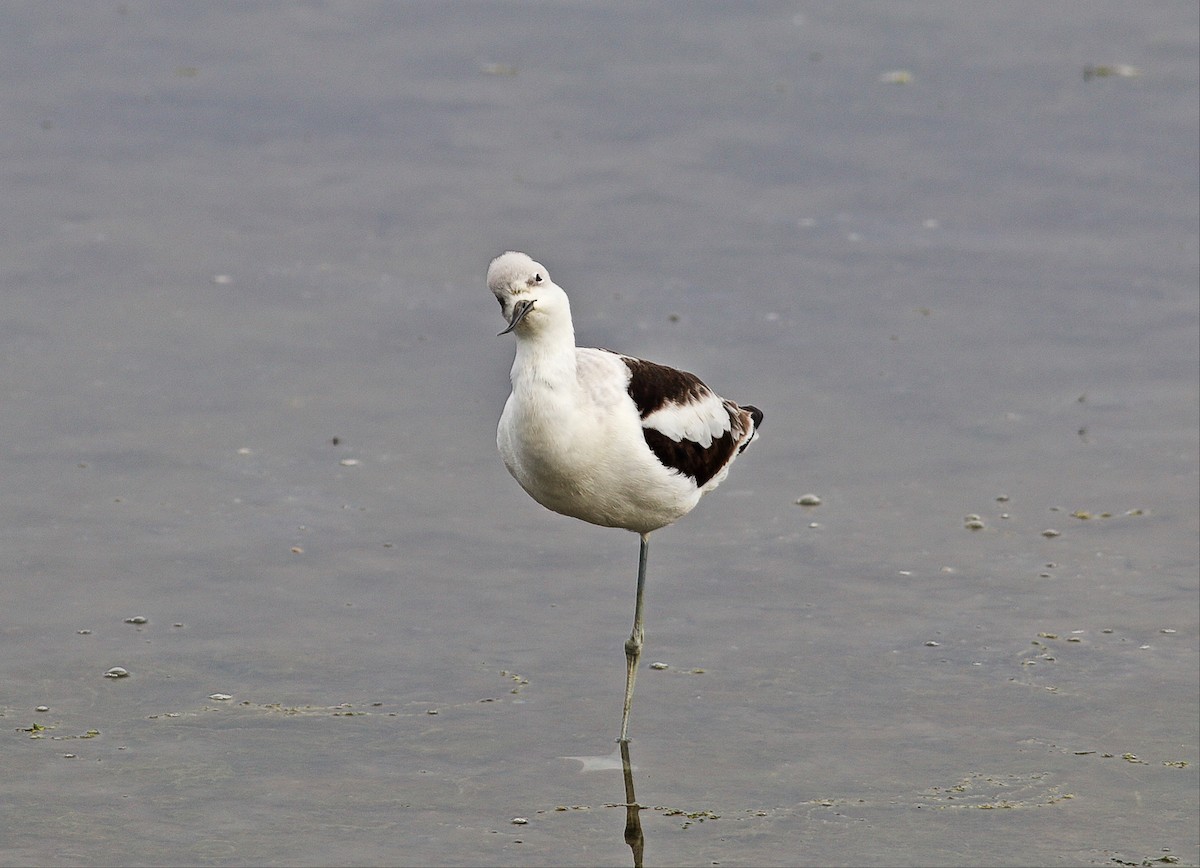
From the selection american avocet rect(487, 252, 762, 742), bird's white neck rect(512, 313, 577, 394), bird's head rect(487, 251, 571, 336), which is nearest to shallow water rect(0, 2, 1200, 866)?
american avocet rect(487, 252, 762, 742)

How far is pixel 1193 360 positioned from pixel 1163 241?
183 centimetres

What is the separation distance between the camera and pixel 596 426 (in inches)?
281

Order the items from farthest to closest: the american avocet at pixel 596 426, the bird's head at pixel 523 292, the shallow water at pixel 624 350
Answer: the shallow water at pixel 624 350 < the american avocet at pixel 596 426 < the bird's head at pixel 523 292

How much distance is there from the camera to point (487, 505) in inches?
386

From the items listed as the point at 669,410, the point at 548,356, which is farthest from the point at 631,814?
the point at 548,356

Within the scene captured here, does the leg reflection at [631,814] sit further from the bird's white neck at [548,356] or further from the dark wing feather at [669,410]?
the bird's white neck at [548,356]

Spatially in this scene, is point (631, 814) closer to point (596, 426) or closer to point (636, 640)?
point (636, 640)

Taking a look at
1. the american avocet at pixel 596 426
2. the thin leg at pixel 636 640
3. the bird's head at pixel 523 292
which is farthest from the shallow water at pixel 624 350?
the bird's head at pixel 523 292

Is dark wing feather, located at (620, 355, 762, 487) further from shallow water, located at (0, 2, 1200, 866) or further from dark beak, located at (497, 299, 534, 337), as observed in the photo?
shallow water, located at (0, 2, 1200, 866)

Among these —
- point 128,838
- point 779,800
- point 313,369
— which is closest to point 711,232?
point 313,369

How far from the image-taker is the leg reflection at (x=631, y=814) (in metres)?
6.98

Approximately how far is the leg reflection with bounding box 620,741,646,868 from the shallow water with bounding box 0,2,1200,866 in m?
0.04

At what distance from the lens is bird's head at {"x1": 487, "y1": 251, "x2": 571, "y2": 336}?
670 centimetres

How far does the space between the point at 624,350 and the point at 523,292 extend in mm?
4752
